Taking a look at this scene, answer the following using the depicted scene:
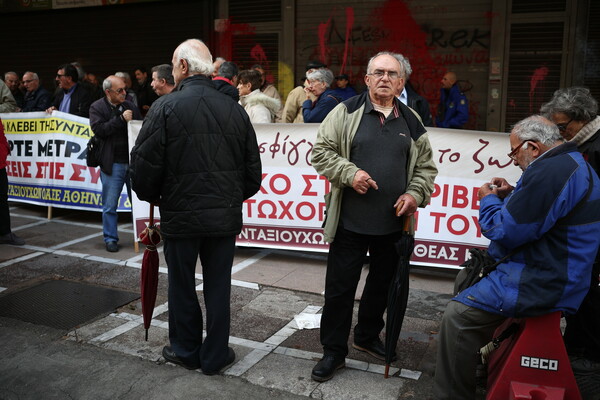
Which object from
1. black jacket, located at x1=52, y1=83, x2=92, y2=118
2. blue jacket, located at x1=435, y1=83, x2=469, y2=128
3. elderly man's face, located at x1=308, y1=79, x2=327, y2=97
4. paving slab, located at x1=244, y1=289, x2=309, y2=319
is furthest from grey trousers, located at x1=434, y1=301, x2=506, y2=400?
black jacket, located at x1=52, y1=83, x2=92, y2=118

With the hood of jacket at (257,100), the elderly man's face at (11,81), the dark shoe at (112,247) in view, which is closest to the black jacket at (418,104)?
the hood of jacket at (257,100)

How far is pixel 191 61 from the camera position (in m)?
3.46

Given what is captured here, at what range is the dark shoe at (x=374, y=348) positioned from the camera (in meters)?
3.84

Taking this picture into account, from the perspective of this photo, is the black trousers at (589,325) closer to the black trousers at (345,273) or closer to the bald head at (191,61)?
the black trousers at (345,273)

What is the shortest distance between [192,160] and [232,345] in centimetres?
138

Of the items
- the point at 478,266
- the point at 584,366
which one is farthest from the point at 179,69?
the point at 584,366

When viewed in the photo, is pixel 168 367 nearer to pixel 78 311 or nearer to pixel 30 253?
pixel 78 311

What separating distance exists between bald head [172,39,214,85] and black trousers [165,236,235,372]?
3.23ft

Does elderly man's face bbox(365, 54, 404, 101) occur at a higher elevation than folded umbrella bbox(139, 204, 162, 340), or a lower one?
higher

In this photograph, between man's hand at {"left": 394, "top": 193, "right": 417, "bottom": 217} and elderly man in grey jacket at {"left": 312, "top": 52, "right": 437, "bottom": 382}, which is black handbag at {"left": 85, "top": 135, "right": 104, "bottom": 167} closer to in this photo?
elderly man in grey jacket at {"left": 312, "top": 52, "right": 437, "bottom": 382}

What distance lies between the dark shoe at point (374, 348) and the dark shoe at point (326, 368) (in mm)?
325

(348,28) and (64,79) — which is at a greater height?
(348,28)

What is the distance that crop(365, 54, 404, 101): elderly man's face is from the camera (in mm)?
3471

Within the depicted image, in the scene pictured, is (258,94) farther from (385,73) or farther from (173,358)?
(173,358)
